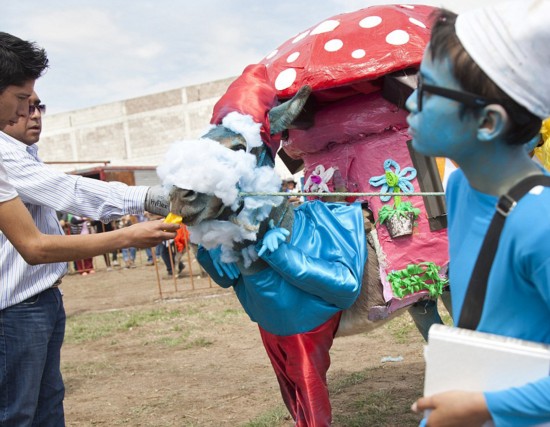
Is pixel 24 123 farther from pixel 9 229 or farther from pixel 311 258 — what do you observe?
pixel 311 258

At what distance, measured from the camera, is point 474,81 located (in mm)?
1110

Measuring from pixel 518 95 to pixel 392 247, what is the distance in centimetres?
179

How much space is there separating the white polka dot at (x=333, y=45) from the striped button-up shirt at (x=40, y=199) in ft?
3.68

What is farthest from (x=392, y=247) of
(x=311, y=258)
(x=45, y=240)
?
(x=45, y=240)

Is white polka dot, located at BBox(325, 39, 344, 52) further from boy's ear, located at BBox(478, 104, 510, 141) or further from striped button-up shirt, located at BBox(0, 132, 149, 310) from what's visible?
boy's ear, located at BBox(478, 104, 510, 141)

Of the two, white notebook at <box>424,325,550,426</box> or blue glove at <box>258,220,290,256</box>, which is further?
blue glove at <box>258,220,290,256</box>

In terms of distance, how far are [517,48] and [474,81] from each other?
3.5 inches

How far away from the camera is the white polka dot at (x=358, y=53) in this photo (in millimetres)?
2725

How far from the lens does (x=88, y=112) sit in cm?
2628

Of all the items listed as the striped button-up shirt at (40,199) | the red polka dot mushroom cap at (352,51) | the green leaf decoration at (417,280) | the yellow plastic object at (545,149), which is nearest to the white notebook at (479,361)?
the striped button-up shirt at (40,199)

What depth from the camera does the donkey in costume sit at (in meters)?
2.15

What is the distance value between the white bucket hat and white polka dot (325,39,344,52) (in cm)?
174

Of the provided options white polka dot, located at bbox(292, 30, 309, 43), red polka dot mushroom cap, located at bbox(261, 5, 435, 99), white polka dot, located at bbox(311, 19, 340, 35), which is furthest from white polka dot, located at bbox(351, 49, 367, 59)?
white polka dot, located at bbox(292, 30, 309, 43)

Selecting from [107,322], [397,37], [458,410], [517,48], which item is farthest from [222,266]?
[107,322]
